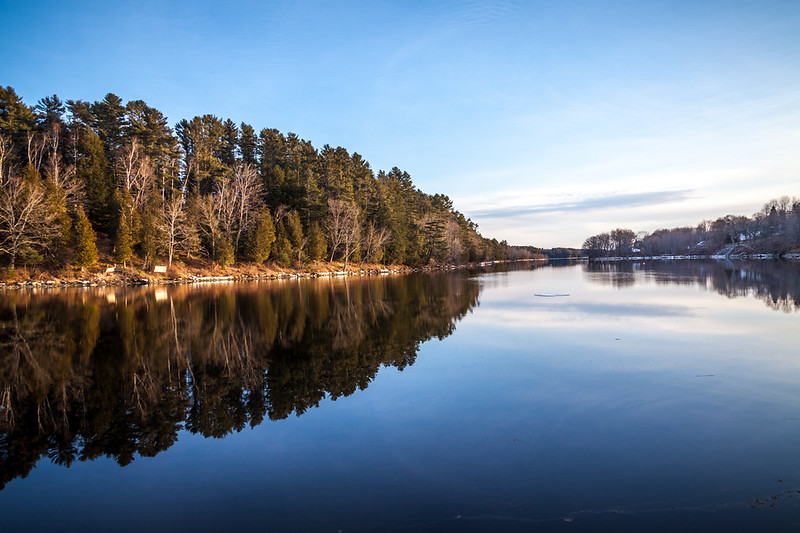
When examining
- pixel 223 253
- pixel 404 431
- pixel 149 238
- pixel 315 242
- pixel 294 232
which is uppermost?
pixel 294 232

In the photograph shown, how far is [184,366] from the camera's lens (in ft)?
33.3

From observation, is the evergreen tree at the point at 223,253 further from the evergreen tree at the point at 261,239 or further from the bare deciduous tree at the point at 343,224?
the bare deciduous tree at the point at 343,224

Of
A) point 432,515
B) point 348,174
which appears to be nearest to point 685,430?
point 432,515

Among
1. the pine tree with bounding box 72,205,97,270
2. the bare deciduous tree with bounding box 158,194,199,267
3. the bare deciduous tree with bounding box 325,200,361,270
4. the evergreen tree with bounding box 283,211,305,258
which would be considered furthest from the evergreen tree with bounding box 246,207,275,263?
the pine tree with bounding box 72,205,97,270

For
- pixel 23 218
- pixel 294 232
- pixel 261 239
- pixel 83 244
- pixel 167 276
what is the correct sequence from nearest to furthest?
pixel 23 218, pixel 83 244, pixel 167 276, pixel 261 239, pixel 294 232

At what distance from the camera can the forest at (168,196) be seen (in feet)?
121

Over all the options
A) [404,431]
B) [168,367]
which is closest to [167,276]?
[168,367]

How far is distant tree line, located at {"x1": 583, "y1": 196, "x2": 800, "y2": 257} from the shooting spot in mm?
108562

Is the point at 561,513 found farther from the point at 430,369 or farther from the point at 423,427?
the point at 430,369

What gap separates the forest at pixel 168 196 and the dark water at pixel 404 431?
94.9 feet

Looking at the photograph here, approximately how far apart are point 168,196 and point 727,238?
172 metres

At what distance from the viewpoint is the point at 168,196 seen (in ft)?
175

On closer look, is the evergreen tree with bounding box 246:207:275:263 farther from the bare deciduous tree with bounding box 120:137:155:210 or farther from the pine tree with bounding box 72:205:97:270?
the pine tree with bounding box 72:205:97:270

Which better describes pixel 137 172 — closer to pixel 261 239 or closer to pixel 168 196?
pixel 168 196
